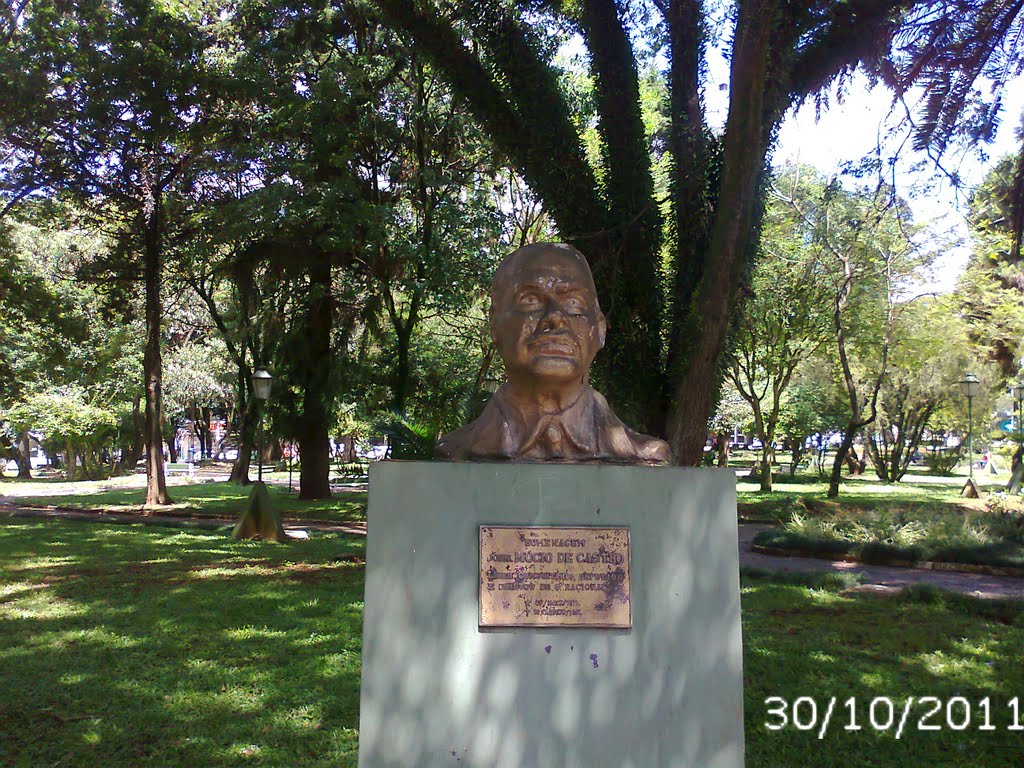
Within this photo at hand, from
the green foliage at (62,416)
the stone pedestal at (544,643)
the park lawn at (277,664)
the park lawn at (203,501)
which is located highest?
the green foliage at (62,416)

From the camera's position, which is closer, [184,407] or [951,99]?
[951,99]

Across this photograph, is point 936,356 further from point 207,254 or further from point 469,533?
point 469,533

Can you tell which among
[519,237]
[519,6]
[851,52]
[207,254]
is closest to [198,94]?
[207,254]

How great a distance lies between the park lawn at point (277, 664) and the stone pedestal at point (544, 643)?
1.16m

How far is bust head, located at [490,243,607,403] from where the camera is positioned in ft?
12.8

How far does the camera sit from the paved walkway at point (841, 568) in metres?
9.60

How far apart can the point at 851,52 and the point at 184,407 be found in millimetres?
33354

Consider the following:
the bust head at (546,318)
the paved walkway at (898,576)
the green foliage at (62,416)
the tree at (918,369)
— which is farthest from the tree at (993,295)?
the green foliage at (62,416)

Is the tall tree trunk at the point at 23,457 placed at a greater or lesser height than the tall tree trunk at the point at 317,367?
lesser

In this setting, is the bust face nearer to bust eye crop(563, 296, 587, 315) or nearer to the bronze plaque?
bust eye crop(563, 296, 587, 315)

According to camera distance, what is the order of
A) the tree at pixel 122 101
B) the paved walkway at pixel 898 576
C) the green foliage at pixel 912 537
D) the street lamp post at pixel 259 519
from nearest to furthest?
1. the paved walkway at pixel 898 576
2. the green foliage at pixel 912 537
3. the street lamp post at pixel 259 519
4. the tree at pixel 122 101

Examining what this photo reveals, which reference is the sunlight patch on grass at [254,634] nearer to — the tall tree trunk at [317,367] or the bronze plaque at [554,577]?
the bronze plaque at [554,577]

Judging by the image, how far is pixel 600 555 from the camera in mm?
3547

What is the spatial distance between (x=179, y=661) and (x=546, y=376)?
3.87 meters
